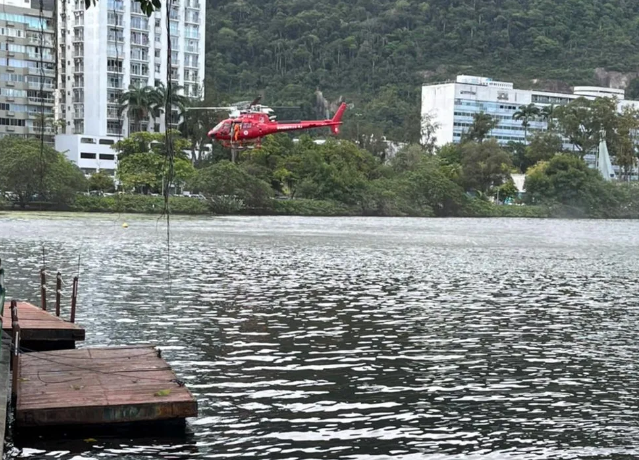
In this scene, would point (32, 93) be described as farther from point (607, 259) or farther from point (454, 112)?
point (607, 259)

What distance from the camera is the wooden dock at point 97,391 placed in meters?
13.2

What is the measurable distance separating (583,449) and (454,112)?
189 m

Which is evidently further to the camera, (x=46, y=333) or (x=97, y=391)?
(x=46, y=333)

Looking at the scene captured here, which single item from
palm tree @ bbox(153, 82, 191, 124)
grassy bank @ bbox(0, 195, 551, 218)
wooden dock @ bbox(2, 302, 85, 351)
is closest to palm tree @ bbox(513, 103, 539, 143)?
grassy bank @ bbox(0, 195, 551, 218)

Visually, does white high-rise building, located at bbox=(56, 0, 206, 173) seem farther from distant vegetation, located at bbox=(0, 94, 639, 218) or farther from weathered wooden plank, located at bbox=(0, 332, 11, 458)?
weathered wooden plank, located at bbox=(0, 332, 11, 458)

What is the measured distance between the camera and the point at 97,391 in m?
14.1

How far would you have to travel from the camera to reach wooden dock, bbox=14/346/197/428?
13.2 m

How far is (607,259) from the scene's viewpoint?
57312 mm

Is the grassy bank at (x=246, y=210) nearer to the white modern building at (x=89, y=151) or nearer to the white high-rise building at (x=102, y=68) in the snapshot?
the white modern building at (x=89, y=151)

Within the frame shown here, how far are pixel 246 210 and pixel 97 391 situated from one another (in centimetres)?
10638

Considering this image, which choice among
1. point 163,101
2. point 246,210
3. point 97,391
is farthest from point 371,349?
point 163,101

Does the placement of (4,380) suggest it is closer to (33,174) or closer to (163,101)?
(33,174)

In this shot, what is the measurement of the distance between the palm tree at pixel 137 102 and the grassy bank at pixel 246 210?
83.9 ft

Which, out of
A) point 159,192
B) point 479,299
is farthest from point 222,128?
point 159,192
